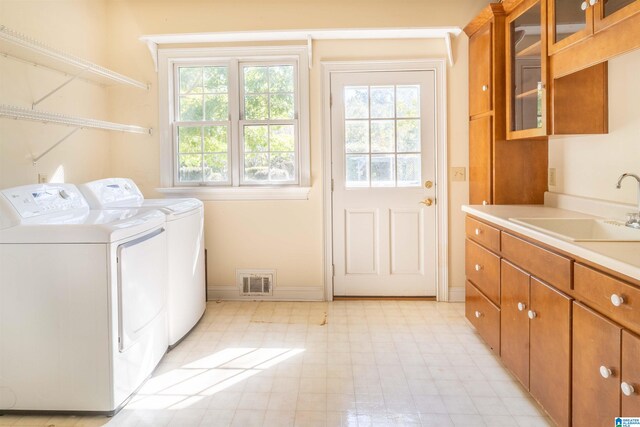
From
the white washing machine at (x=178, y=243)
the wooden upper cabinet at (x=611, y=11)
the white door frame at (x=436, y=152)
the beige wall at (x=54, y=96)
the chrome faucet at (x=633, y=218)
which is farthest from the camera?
the white door frame at (x=436, y=152)

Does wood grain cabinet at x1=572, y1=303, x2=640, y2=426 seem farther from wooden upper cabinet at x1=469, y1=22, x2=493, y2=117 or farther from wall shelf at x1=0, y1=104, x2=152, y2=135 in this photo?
wall shelf at x1=0, y1=104, x2=152, y2=135

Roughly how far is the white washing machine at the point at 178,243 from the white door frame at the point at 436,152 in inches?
40.7

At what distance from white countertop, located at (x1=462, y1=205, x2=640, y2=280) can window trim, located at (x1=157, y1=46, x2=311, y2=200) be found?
Answer: 1551mm

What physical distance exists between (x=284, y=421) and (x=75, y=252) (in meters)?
1.18

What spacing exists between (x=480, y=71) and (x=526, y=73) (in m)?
0.63

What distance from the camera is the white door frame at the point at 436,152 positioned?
3748 mm

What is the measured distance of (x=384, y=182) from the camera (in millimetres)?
3826

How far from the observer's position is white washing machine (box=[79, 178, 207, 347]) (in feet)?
9.36

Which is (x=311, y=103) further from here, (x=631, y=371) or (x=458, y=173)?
(x=631, y=371)

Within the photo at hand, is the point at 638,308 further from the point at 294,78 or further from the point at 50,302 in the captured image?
the point at 294,78

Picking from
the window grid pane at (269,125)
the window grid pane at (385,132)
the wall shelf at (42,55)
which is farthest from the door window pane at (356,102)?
the wall shelf at (42,55)

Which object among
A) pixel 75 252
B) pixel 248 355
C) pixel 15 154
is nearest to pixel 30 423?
pixel 75 252

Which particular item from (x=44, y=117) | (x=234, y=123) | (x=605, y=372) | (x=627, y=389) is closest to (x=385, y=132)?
(x=234, y=123)

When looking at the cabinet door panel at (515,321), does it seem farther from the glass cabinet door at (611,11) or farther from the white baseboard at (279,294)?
the white baseboard at (279,294)
